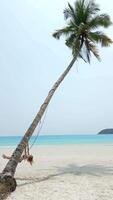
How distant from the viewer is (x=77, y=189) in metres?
11.9

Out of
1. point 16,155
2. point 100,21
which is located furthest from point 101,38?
point 16,155

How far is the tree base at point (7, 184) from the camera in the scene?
11203 millimetres

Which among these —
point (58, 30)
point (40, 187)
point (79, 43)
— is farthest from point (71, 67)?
point (40, 187)

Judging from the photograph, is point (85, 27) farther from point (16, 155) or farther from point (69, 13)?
point (16, 155)

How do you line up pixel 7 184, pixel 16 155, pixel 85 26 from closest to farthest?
pixel 7 184, pixel 16 155, pixel 85 26

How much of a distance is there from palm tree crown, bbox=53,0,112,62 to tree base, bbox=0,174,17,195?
9.12 m

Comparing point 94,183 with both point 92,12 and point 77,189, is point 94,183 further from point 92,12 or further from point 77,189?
point 92,12

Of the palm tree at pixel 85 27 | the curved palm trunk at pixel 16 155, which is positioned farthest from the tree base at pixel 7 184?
the palm tree at pixel 85 27

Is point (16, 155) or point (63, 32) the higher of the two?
point (63, 32)

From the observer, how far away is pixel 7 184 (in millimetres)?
11438

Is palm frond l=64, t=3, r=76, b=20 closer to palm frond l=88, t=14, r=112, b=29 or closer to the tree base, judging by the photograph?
palm frond l=88, t=14, r=112, b=29

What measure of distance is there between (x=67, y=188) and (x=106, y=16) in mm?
10934

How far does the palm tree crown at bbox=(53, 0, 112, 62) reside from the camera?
19109mm

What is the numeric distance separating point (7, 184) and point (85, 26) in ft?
34.2
